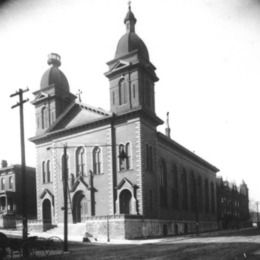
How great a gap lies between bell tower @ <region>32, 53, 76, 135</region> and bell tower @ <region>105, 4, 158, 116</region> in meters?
8.38

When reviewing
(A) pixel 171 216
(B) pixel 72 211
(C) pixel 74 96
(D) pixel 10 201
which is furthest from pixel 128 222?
(D) pixel 10 201

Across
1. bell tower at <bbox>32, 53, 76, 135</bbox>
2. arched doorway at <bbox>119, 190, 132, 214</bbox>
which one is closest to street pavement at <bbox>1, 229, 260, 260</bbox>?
arched doorway at <bbox>119, 190, 132, 214</bbox>

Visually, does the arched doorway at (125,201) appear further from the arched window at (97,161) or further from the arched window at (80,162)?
the arched window at (80,162)

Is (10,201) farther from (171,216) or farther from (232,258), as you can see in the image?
(232,258)

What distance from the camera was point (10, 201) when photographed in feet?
191

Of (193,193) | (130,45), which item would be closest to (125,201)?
(130,45)

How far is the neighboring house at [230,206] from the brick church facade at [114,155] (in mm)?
28515

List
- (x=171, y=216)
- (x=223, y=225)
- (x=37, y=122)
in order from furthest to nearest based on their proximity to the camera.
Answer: (x=223, y=225), (x=37, y=122), (x=171, y=216)

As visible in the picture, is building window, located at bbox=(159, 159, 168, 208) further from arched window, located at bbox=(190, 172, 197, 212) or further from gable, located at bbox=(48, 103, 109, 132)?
arched window, located at bbox=(190, 172, 197, 212)

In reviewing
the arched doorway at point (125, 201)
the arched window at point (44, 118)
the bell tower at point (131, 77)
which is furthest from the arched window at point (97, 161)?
the arched window at point (44, 118)

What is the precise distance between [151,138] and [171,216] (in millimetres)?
10792

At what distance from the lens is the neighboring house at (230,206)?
78250 millimetres

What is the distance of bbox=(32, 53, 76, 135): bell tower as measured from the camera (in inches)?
1969

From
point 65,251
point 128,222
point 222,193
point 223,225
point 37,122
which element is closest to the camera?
point 65,251
